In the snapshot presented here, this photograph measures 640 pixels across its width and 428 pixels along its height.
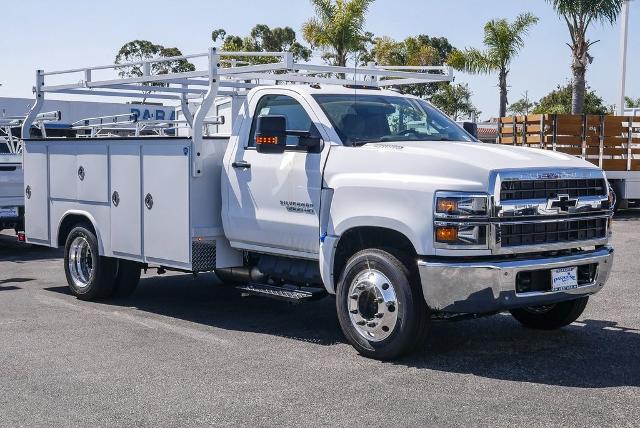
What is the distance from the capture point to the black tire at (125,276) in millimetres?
9781

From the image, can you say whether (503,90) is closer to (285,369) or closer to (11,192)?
(11,192)

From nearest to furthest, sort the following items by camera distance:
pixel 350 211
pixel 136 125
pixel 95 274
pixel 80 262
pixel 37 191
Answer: pixel 350 211, pixel 95 274, pixel 80 262, pixel 37 191, pixel 136 125

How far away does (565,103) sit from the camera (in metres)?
53.2

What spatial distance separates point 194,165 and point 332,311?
2.12 metres

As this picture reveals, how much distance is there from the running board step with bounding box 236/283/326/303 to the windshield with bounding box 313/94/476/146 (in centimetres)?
132

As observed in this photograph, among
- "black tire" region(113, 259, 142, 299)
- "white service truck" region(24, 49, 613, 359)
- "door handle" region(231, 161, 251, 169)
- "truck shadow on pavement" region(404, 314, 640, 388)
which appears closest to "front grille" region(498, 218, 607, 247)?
"white service truck" region(24, 49, 613, 359)

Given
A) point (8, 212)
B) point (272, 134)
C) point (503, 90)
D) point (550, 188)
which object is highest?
point (503, 90)

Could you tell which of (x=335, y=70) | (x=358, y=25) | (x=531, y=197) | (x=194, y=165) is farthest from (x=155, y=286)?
(x=358, y=25)

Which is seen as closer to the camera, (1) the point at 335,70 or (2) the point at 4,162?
(1) the point at 335,70

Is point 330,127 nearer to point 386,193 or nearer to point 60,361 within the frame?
point 386,193

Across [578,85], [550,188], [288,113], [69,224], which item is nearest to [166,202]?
[288,113]

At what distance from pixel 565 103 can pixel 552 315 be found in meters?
47.5

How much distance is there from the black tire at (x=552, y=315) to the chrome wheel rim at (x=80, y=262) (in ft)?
15.3

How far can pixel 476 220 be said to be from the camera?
6.48 metres
